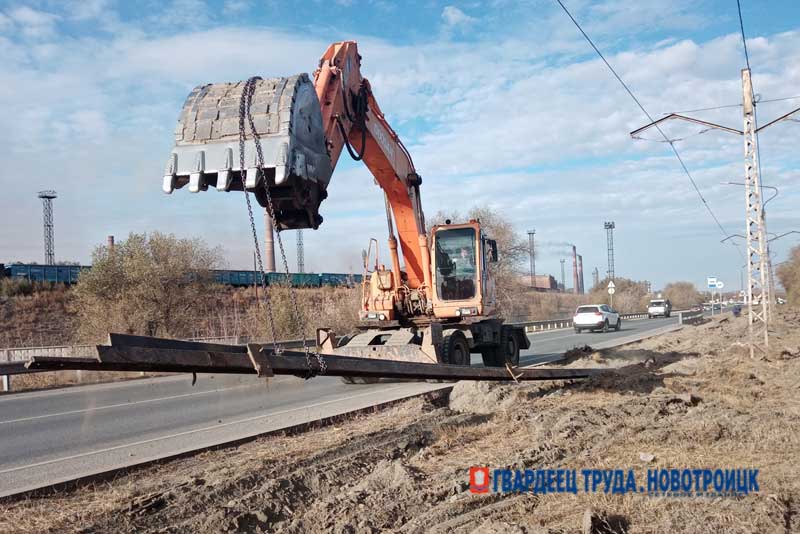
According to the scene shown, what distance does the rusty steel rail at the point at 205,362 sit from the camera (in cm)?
A: 442

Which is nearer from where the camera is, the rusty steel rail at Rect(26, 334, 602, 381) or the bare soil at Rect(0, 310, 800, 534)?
the rusty steel rail at Rect(26, 334, 602, 381)

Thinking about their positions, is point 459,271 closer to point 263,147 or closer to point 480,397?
point 480,397

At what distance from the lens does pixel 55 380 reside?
18422mm

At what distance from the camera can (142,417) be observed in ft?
37.6

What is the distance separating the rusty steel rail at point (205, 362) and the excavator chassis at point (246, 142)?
88.9 inches

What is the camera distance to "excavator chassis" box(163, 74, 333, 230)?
291 inches

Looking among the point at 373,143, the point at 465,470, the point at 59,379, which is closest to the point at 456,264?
the point at 373,143

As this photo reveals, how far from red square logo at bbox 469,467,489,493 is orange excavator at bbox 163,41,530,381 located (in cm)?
341

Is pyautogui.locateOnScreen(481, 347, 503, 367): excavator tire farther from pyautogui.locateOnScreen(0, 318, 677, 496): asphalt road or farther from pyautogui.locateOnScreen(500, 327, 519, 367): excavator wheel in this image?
pyautogui.locateOnScreen(0, 318, 677, 496): asphalt road

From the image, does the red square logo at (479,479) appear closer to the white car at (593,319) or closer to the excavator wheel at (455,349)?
the excavator wheel at (455,349)

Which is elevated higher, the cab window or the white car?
the cab window

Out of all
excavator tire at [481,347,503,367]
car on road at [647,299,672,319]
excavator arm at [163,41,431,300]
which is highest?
excavator arm at [163,41,431,300]

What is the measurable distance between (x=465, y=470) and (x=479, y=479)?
0.43 metres

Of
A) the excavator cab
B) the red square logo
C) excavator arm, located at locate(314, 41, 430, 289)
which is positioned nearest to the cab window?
the excavator cab
